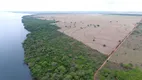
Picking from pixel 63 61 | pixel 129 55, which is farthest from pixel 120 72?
pixel 63 61

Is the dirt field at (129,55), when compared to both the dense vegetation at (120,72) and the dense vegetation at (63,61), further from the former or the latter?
the dense vegetation at (63,61)

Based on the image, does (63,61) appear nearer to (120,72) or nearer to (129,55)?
(120,72)

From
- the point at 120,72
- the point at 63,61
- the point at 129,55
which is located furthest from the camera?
the point at 129,55

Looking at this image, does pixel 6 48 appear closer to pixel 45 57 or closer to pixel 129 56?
pixel 45 57

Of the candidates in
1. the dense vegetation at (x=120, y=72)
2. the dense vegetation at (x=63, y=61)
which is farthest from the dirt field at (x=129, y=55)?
the dense vegetation at (x=63, y=61)

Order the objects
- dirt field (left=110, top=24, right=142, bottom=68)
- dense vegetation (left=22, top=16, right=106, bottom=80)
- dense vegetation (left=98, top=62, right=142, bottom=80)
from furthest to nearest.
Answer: dirt field (left=110, top=24, right=142, bottom=68), dense vegetation (left=22, top=16, right=106, bottom=80), dense vegetation (left=98, top=62, right=142, bottom=80)

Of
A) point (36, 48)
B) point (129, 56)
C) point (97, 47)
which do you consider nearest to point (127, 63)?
point (129, 56)

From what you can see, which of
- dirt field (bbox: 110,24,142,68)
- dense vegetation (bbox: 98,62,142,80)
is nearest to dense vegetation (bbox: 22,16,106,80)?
dense vegetation (bbox: 98,62,142,80)

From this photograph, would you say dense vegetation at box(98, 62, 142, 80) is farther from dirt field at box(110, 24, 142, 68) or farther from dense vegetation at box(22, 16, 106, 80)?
dirt field at box(110, 24, 142, 68)
